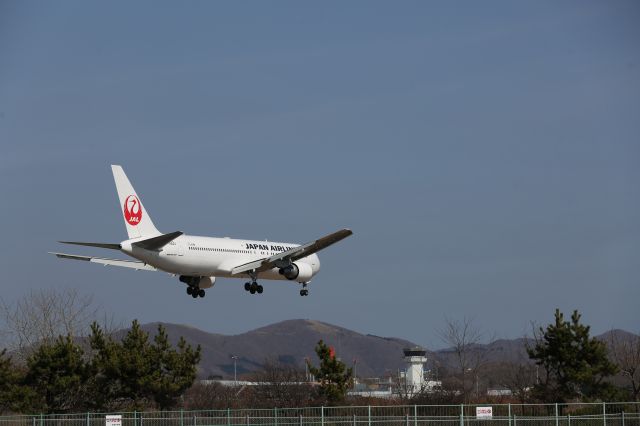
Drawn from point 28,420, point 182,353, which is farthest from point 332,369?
point 28,420

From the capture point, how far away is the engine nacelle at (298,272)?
207ft

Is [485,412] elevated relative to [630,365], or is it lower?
lower

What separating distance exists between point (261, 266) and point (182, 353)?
9.82 metres

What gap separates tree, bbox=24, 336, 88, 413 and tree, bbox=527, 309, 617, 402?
74.7 ft

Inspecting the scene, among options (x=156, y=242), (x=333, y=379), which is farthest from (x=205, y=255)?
(x=333, y=379)

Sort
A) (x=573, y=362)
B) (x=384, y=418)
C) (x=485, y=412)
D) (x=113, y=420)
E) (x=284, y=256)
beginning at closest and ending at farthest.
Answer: (x=485, y=412)
(x=113, y=420)
(x=384, y=418)
(x=573, y=362)
(x=284, y=256)

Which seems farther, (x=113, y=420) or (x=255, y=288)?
(x=255, y=288)

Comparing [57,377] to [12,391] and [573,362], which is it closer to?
[12,391]

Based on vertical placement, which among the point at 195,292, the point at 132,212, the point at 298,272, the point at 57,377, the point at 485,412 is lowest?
the point at 485,412

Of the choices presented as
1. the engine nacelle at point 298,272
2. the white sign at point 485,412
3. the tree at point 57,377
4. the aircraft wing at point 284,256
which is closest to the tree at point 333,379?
the aircraft wing at point 284,256

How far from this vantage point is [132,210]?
59.6 m

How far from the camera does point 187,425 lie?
145ft

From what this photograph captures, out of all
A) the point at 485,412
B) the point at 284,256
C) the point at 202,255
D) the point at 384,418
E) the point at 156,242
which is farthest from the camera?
the point at 284,256

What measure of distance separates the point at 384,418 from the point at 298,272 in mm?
22558
